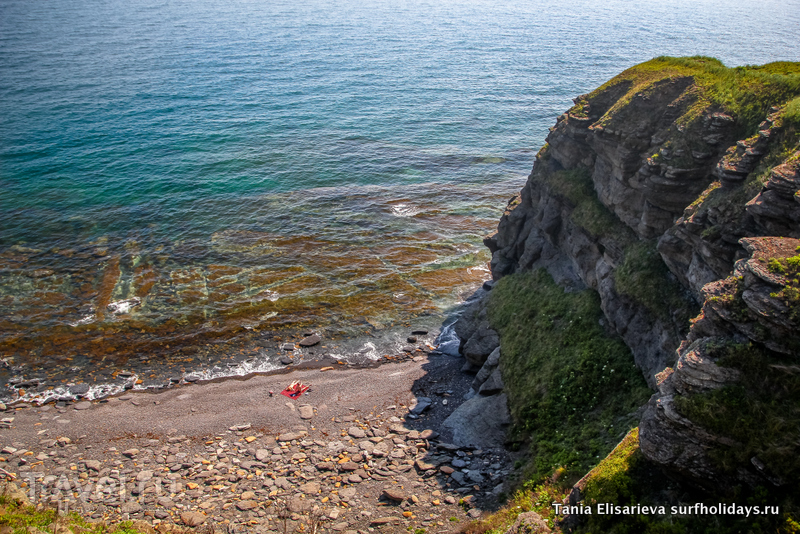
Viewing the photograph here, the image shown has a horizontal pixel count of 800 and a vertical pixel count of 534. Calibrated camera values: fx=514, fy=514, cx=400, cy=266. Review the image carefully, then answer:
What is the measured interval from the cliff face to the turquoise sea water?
49.9 ft

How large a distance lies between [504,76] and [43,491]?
371 feet

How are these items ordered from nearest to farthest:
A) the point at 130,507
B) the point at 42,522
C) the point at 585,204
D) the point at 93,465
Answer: the point at 42,522 → the point at 130,507 → the point at 93,465 → the point at 585,204

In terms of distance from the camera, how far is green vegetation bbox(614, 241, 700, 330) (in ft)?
78.6

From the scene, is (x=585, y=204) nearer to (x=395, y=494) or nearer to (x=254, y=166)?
(x=395, y=494)

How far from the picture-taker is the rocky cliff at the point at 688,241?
599 inches

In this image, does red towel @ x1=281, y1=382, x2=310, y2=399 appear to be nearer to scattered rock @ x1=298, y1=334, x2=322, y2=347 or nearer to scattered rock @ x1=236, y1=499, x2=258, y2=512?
scattered rock @ x1=298, y1=334, x2=322, y2=347

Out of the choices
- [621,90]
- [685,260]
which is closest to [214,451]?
[685,260]

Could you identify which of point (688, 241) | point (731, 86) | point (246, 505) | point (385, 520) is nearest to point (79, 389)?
point (246, 505)

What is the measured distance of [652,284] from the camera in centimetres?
2586

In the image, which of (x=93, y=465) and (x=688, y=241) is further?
(x=93, y=465)

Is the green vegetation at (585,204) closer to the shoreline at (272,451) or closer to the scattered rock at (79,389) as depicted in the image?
the shoreline at (272,451)

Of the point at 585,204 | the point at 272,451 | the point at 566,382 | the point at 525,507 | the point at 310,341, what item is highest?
the point at 585,204

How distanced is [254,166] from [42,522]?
5924 cm

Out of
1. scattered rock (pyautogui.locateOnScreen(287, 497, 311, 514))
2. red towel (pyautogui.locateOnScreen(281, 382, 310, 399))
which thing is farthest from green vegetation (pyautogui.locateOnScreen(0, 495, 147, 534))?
red towel (pyautogui.locateOnScreen(281, 382, 310, 399))
